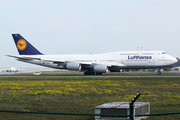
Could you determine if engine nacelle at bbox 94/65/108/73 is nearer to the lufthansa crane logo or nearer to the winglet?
the winglet

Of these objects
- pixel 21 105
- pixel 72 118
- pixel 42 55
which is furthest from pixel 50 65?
pixel 72 118

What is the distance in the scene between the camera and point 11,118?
28.8 feet

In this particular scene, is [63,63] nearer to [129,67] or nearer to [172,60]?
[129,67]

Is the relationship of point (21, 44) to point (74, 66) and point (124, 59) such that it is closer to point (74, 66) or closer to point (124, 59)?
point (74, 66)

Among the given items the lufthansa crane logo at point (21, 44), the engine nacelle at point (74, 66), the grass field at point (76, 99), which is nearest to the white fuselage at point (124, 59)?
the engine nacelle at point (74, 66)

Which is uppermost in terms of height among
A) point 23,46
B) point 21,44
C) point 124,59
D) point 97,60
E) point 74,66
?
point 21,44

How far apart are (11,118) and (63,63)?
37.4m

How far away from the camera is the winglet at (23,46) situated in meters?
50.0

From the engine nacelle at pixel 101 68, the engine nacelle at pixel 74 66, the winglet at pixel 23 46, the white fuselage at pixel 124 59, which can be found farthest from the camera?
the winglet at pixel 23 46

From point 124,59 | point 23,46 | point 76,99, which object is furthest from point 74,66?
point 76,99

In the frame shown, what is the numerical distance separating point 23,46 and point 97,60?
660 inches

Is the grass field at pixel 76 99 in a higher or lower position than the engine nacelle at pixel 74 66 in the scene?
lower

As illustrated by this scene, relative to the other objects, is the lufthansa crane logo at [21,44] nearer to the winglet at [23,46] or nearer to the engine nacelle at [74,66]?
the winglet at [23,46]

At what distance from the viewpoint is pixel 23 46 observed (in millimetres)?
50094
